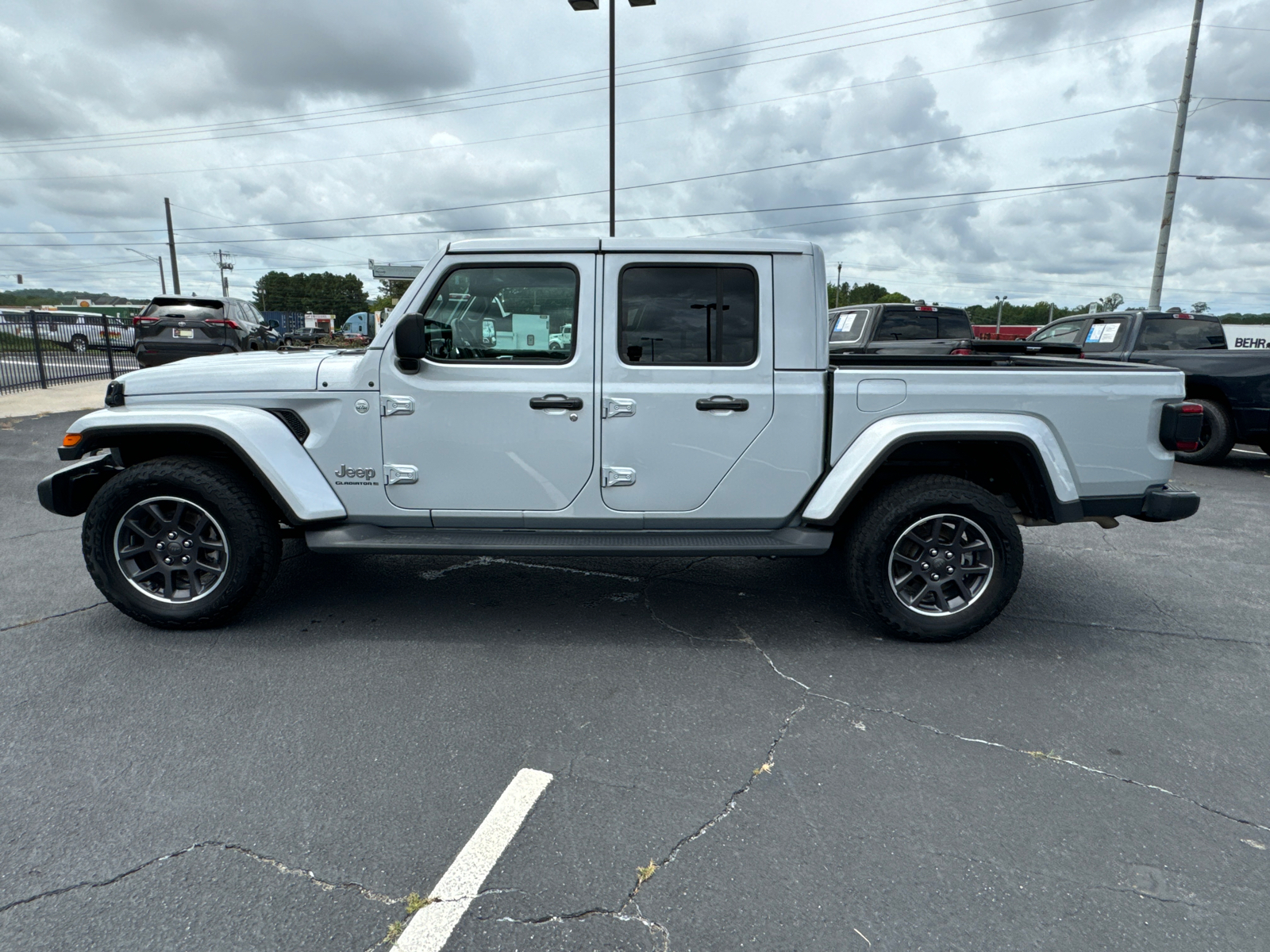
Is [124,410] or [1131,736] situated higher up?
[124,410]

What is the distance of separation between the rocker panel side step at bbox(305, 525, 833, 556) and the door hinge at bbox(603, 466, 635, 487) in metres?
0.28

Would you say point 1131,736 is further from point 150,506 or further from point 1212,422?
point 1212,422

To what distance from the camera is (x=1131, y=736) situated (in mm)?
3051

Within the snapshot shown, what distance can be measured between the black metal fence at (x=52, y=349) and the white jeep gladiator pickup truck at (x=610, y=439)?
1304 cm

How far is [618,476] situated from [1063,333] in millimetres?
10309

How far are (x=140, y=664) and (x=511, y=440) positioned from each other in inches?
78.2

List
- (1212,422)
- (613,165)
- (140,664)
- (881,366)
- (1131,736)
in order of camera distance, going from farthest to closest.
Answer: (613,165) → (1212,422) → (881,366) → (140,664) → (1131,736)

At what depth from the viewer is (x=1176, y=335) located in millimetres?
10047

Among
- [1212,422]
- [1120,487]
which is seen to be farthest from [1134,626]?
[1212,422]

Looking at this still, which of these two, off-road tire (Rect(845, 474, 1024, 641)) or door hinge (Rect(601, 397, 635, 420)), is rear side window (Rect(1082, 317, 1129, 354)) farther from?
door hinge (Rect(601, 397, 635, 420))

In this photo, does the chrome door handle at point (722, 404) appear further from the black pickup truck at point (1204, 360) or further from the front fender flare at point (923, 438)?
the black pickup truck at point (1204, 360)

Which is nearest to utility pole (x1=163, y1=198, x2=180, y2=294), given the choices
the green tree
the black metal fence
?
the black metal fence

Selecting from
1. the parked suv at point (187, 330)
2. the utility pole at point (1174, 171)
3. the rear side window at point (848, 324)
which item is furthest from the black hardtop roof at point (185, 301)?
the utility pole at point (1174, 171)

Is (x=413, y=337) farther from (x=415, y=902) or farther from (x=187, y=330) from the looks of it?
(x=187, y=330)
